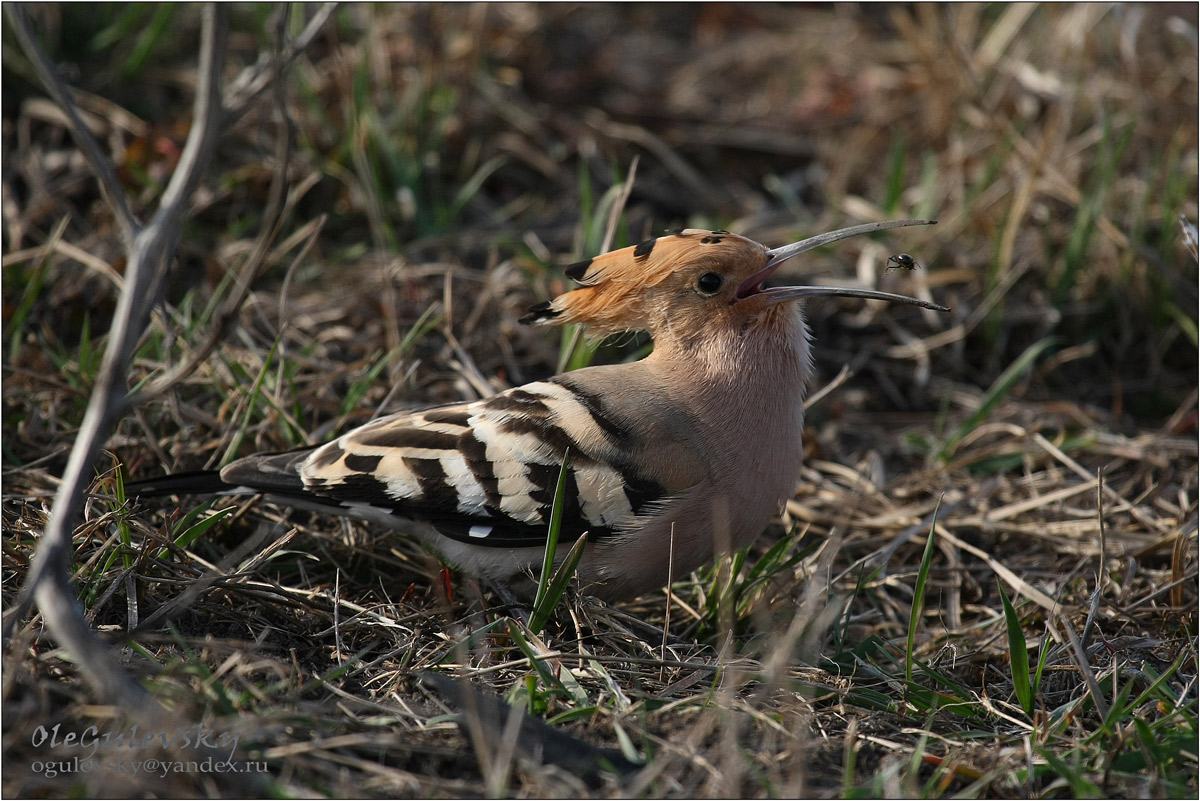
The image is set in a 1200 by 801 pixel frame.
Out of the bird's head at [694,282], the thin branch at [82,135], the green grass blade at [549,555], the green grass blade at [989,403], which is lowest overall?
the green grass blade at [989,403]

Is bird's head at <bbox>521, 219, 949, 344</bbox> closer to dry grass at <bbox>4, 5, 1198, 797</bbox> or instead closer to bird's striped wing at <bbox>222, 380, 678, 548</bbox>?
bird's striped wing at <bbox>222, 380, 678, 548</bbox>

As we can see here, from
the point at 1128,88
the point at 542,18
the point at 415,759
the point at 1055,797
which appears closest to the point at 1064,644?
the point at 1055,797

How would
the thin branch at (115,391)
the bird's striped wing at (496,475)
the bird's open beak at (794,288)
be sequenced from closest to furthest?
1. the thin branch at (115,391)
2. the bird's striped wing at (496,475)
3. the bird's open beak at (794,288)

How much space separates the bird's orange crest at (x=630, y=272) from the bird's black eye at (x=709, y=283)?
0.03 meters

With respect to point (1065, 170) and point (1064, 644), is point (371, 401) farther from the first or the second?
point (1065, 170)

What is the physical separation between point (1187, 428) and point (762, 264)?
1.60 metres

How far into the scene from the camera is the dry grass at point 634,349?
187cm

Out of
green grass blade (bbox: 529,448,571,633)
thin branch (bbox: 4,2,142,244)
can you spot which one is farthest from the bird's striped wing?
thin branch (bbox: 4,2,142,244)

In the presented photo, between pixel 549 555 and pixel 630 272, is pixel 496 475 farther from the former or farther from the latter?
pixel 630 272

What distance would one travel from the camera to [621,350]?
3234 mm

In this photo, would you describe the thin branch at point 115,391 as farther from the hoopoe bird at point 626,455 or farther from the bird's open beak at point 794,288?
the bird's open beak at point 794,288

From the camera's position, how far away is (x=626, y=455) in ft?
7.76

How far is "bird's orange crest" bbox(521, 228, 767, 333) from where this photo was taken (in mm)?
2512

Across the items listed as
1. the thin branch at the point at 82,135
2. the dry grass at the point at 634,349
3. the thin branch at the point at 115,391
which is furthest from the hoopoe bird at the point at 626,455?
the thin branch at the point at 82,135
